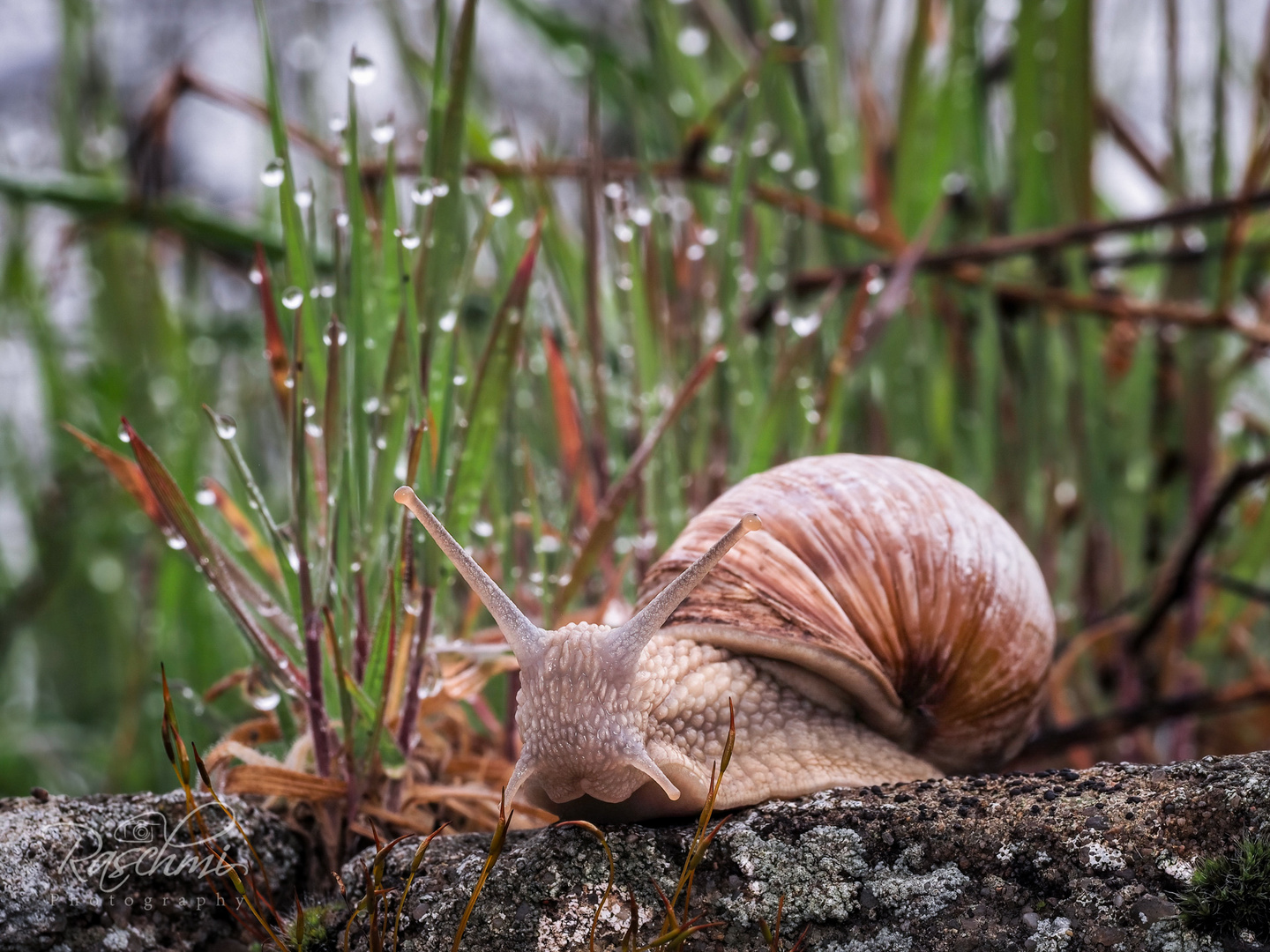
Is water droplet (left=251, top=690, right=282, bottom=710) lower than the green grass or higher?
lower

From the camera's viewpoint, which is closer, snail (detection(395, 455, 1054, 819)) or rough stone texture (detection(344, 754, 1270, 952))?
rough stone texture (detection(344, 754, 1270, 952))

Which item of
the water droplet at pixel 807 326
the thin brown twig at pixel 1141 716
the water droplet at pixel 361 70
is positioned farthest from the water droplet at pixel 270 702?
the thin brown twig at pixel 1141 716

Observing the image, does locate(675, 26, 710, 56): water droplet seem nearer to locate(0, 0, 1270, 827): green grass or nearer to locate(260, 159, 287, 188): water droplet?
locate(0, 0, 1270, 827): green grass

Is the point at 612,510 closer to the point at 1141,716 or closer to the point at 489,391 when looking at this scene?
the point at 489,391

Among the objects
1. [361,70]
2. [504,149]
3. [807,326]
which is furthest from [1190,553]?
[361,70]

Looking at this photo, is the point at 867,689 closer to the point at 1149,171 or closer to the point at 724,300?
the point at 724,300

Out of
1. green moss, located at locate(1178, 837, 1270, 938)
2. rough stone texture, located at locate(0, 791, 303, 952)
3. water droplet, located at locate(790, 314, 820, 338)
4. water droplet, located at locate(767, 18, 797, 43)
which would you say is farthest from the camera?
water droplet, located at locate(767, 18, 797, 43)

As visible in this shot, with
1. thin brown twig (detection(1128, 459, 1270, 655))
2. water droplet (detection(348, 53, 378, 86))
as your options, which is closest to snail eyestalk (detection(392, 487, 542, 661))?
water droplet (detection(348, 53, 378, 86))
